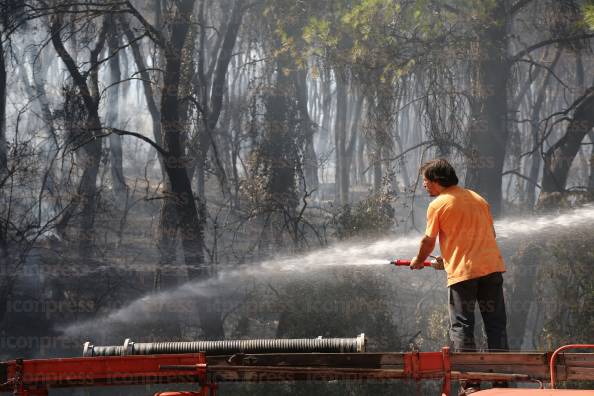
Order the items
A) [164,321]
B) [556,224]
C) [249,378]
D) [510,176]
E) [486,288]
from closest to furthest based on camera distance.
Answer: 1. [249,378]
2. [486,288]
3. [164,321]
4. [556,224]
5. [510,176]

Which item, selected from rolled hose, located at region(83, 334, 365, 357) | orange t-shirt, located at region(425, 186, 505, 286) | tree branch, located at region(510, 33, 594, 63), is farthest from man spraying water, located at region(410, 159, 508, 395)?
tree branch, located at region(510, 33, 594, 63)

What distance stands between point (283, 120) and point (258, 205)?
1719 millimetres

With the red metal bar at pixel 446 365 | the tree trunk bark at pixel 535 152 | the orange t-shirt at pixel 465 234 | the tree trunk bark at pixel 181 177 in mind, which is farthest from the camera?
the tree trunk bark at pixel 535 152

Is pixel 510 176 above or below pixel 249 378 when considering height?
above

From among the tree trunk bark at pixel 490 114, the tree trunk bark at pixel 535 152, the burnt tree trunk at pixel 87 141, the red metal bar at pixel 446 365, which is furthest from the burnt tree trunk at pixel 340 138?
the red metal bar at pixel 446 365

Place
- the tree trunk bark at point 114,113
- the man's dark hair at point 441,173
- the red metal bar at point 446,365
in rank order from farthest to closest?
1. the tree trunk bark at point 114,113
2. the man's dark hair at point 441,173
3. the red metal bar at point 446,365

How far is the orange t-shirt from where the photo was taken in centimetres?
578

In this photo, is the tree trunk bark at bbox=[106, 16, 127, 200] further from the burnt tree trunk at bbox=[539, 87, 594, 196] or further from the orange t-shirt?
the orange t-shirt

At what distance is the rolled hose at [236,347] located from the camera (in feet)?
16.4

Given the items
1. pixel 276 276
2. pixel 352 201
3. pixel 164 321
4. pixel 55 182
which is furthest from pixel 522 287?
pixel 55 182

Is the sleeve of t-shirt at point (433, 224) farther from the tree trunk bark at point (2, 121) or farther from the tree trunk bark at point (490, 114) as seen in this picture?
the tree trunk bark at point (2, 121)

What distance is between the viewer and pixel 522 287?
1338 cm

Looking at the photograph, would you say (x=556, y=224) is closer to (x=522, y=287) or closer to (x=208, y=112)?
(x=522, y=287)

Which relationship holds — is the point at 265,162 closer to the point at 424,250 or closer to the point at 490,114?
the point at 490,114
